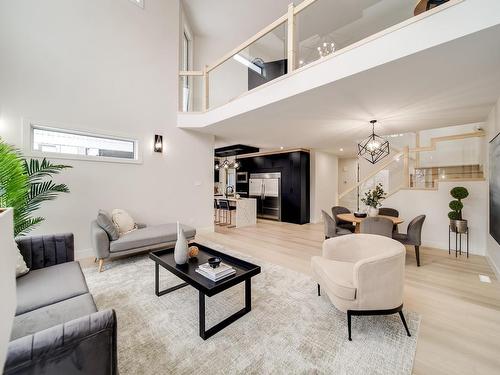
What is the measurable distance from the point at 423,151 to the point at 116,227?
6.44m

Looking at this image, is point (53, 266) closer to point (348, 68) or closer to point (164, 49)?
point (348, 68)

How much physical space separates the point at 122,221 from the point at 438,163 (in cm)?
660

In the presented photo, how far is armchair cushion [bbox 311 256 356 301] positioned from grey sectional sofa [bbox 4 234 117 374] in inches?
66.8

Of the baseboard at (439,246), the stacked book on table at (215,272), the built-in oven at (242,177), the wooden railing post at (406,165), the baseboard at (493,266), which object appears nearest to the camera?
the stacked book on table at (215,272)

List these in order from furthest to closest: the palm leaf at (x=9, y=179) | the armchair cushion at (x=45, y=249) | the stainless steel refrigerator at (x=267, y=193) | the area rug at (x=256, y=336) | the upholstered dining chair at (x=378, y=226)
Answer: the stainless steel refrigerator at (x=267, y=193), the upholstered dining chair at (x=378, y=226), the armchair cushion at (x=45, y=249), the palm leaf at (x=9, y=179), the area rug at (x=256, y=336)

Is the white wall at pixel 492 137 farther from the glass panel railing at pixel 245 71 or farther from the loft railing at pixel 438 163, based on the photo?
the glass panel railing at pixel 245 71

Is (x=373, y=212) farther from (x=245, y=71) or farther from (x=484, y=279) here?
(x=245, y=71)

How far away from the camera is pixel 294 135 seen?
18.4 ft

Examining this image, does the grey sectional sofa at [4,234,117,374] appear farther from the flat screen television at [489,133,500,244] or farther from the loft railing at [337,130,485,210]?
the loft railing at [337,130,485,210]

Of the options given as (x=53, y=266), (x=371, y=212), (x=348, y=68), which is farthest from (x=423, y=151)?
(x=53, y=266)

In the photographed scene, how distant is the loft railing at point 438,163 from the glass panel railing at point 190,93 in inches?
200

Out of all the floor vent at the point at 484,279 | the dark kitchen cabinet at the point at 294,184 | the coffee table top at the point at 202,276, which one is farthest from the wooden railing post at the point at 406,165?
the coffee table top at the point at 202,276

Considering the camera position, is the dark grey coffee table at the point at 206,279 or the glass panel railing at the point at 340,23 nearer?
the dark grey coffee table at the point at 206,279

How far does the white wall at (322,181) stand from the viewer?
25.0 ft
